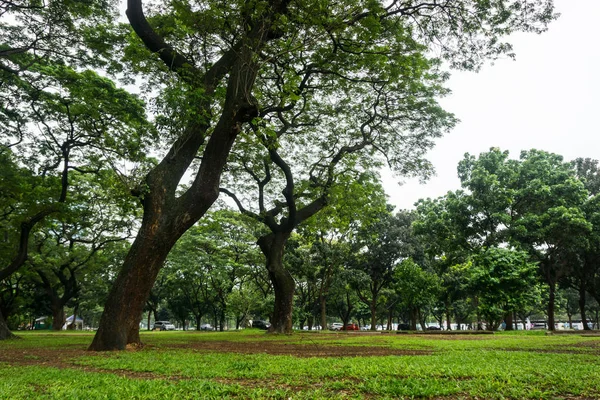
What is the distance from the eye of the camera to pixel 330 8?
8883 mm

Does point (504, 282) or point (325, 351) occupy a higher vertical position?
point (504, 282)

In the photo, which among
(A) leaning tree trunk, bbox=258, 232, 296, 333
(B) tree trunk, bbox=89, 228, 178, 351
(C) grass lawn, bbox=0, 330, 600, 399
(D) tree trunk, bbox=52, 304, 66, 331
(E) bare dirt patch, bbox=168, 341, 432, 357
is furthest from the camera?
(D) tree trunk, bbox=52, 304, 66, 331

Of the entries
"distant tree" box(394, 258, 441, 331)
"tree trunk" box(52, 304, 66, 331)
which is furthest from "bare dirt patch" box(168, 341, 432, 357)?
"tree trunk" box(52, 304, 66, 331)

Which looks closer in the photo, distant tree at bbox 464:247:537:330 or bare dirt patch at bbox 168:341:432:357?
bare dirt patch at bbox 168:341:432:357

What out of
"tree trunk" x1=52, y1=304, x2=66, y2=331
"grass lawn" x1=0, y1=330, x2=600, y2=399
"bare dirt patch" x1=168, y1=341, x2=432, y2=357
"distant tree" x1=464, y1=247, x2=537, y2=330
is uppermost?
"distant tree" x1=464, y1=247, x2=537, y2=330

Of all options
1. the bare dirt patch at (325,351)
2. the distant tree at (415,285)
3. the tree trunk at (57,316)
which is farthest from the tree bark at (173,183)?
the tree trunk at (57,316)

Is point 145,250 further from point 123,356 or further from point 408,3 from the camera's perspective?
point 408,3

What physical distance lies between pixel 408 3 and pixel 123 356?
10120mm

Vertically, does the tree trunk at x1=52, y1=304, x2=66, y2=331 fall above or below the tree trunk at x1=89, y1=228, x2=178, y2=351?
below

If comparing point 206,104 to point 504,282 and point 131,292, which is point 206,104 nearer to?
point 131,292

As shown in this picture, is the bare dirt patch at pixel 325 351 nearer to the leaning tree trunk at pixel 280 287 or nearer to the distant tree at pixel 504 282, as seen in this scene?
the leaning tree trunk at pixel 280 287

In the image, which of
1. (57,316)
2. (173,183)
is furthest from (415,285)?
(57,316)

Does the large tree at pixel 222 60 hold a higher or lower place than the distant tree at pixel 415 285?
higher

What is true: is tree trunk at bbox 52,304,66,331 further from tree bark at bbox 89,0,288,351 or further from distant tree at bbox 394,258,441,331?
tree bark at bbox 89,0,288,351
